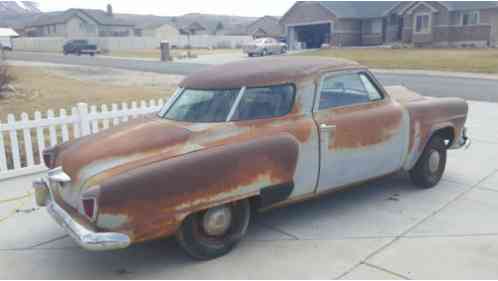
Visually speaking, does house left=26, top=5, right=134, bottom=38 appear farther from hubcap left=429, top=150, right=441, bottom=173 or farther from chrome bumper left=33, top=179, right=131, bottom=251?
chrome bumper left=33, top=179, right=131, bottom=251

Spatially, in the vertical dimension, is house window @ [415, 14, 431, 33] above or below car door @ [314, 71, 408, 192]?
above

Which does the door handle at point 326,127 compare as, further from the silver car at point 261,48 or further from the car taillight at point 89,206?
the silver car at point 261,48

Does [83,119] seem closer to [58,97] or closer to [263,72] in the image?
[263,72]

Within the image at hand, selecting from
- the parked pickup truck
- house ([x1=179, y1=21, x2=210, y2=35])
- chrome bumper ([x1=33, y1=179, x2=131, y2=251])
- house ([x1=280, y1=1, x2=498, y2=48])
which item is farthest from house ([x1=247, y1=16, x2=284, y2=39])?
chrome bumper ([x1=33, y1=179, x2=131, y2=251])

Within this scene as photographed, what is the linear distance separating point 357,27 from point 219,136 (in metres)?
46.3

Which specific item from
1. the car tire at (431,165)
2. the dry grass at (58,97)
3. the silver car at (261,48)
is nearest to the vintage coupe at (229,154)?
the car tire at (431,165)

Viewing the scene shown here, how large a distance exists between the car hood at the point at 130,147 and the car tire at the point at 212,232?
57 centimetres

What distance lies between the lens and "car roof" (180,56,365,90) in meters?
4.23

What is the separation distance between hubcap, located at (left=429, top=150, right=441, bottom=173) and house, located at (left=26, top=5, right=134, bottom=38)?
78.2m

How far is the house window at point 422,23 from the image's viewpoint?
41.3 metres

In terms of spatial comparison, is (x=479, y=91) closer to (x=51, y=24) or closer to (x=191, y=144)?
(x=191, y=144)

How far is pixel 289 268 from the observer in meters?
3.68

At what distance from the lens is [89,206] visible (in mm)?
3305

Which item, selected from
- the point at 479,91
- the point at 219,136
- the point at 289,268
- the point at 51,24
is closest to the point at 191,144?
the point at 219,136
